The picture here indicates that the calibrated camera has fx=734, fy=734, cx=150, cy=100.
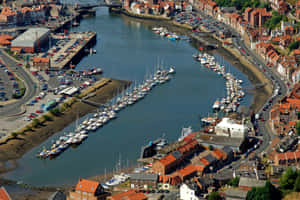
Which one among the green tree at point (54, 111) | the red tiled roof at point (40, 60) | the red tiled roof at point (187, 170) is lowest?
the red tiled roof at point (187, 170)

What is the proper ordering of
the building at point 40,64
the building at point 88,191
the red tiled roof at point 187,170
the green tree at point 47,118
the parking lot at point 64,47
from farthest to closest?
the parking lot at point 64,47
the building at point 40,64
the green tree at point 47,118
the red tiled roof at point 187,170
the building at point 88,191

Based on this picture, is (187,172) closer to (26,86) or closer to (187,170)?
(187,170)

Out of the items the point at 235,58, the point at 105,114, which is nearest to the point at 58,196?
the point at 105,114

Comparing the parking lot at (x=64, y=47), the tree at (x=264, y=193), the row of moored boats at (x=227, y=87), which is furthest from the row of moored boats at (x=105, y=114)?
the tree at (x=264, y=193)

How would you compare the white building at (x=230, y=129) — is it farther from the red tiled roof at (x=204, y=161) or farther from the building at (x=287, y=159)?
the red tiled roof at (x=204, y=161)

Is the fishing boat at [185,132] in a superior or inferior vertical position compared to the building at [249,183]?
inferior

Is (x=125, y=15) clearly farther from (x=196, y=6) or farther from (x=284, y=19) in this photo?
(x=284, y=19)
